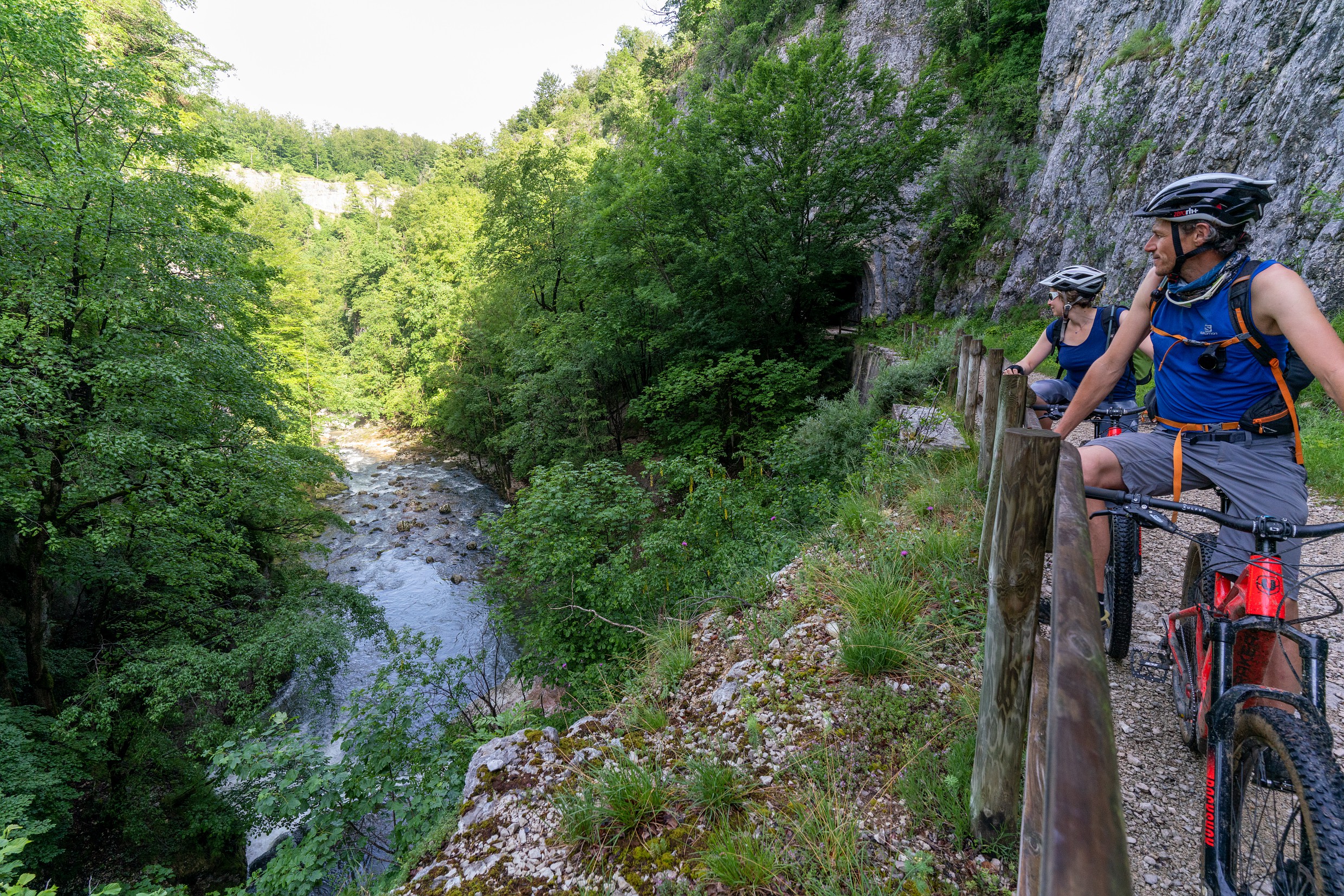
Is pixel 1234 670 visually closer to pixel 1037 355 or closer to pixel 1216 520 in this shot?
pixel 1216 520

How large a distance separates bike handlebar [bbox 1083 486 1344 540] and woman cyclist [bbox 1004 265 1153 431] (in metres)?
1.76

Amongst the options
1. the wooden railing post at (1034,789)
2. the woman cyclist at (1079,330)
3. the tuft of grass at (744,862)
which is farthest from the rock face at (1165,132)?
the tuft of grass at (744,862)

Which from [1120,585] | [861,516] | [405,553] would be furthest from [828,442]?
[405,553]

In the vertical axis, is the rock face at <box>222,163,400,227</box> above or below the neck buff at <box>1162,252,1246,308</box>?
above

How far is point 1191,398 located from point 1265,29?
1056 cm

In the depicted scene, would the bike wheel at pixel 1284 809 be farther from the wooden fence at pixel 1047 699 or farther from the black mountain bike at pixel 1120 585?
the black mountain bike at pixel 1120 585

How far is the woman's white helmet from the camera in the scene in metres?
3.57

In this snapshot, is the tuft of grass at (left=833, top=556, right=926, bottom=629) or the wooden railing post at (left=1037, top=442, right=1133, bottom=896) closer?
the wooden railing post at (left=1037, top=442, right=1133, bottom=896)

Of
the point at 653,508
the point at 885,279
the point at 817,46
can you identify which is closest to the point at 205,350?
the point at 653,508

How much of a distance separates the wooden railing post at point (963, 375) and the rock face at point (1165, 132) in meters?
4.15

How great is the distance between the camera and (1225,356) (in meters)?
1.94

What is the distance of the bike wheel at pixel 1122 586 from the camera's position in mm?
2623

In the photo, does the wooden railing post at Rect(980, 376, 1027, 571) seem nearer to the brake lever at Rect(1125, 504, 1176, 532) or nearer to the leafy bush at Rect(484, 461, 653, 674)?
the brake lever at Rect(1125, 504, 1176, 532)

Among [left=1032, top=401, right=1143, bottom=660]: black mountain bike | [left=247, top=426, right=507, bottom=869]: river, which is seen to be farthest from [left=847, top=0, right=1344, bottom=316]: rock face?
[left=247, top=426, right=507, bottom=869]: river
